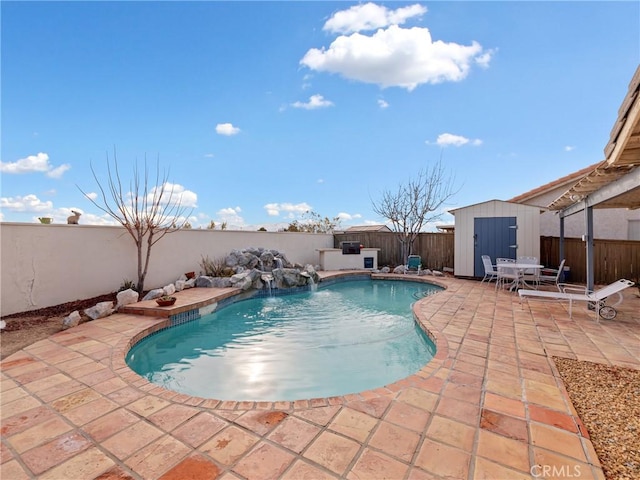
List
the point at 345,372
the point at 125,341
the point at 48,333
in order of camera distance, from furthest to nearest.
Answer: the point at 48,333 < the point at 125,341 < the point at 345,372

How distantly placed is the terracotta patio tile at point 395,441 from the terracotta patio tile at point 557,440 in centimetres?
81

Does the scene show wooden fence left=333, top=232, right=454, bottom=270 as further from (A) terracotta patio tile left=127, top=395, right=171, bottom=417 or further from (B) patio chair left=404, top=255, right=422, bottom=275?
(A) terracotta patio tile left=127, top=395, right=171, bottom=417

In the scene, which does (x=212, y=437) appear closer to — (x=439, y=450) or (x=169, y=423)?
(x=169, y=423)

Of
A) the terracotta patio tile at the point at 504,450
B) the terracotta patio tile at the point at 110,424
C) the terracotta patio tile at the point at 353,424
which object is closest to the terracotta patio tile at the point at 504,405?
the terracotta patio tile at the point at 504,450

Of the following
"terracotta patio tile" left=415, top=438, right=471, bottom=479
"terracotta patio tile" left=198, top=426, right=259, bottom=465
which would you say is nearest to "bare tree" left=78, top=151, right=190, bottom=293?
"terracotta patio tile" left=198, top=426, right=259, bottom=465

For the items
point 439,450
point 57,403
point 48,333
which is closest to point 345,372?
point 439,450

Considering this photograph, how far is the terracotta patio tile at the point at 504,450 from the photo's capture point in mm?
1744

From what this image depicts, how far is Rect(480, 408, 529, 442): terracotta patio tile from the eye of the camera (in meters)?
2.02

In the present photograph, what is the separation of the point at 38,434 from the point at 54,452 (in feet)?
1.13

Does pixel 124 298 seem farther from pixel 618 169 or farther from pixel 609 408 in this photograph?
pixel 618 169

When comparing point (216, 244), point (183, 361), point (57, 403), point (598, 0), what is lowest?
point (183, 361)

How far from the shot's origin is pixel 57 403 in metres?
2.49

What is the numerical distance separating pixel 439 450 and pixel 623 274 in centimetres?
987

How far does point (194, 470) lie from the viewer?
1.71 metres
